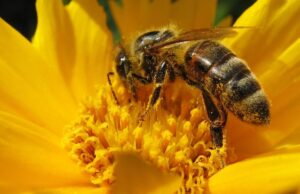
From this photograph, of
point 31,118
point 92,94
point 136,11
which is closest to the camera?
point 31,118

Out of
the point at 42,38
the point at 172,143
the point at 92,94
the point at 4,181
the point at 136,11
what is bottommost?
the point at 4,181

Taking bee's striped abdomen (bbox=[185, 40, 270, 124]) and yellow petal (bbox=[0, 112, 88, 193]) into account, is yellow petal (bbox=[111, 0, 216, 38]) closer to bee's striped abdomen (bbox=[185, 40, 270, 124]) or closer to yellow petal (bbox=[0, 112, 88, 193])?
bee's striped abdomen (bbox=[185, 40, 270, 124])

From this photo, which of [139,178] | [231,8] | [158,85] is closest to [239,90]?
[158,85]

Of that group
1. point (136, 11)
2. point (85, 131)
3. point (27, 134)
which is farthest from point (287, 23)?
point (27, 134)

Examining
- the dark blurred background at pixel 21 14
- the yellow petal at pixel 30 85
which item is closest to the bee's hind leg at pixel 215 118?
the yellow petal at pixel 30 85

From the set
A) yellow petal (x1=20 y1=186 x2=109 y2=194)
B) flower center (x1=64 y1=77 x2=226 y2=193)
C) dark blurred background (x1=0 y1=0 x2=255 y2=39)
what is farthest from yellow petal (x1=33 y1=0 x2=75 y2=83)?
dark blurred background (x1=0 y1=0 x2=255 y2=39)

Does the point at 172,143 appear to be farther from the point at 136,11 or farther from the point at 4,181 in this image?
the point at 136,11
